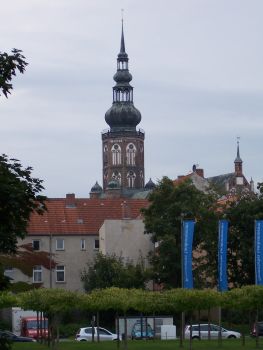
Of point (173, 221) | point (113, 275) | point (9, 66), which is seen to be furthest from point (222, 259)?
point (9, 66)

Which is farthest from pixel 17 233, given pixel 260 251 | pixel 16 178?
pixel 260 251

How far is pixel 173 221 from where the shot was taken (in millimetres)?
79250

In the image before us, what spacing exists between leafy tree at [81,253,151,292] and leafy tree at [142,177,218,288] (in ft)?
6.50

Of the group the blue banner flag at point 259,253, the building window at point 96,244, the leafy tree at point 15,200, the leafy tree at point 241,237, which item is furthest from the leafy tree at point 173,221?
the leafy tree at point 15,200

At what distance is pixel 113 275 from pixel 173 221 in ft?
25.8

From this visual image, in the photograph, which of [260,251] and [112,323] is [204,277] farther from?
[260,251]

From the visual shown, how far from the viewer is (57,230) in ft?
325

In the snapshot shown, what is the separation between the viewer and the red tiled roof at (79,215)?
99.2 meters

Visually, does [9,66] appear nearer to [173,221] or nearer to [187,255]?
[187,255]

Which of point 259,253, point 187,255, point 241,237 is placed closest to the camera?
point 259,253

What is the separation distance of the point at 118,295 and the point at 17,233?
1073 inches

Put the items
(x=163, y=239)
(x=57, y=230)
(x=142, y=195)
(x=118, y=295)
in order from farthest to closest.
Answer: (x=142, y=195)
(x=57, y=230)
(x=163, y=239)
(x=118, y=295)

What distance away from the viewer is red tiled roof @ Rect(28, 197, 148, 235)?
99.2 metres

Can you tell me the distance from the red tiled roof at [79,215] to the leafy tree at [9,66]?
6985 cm
